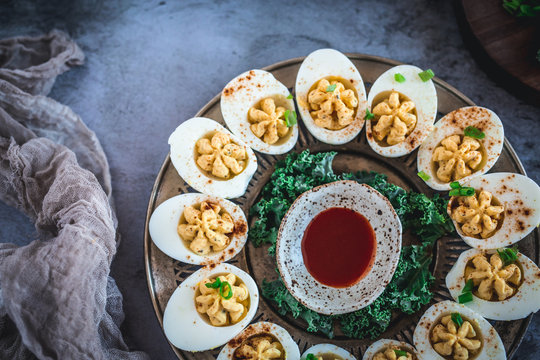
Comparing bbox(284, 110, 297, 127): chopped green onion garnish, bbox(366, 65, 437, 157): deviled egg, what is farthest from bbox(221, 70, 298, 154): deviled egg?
bbox(366, 65, 437, 157): deviled egg

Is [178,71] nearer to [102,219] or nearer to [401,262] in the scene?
[102,219]

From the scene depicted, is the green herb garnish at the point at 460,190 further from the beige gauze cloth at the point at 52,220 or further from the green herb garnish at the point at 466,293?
the beige gauze cloth at the point at 52,220

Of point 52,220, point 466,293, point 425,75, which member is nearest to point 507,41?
point 425,75

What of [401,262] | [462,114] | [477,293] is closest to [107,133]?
[401,262]

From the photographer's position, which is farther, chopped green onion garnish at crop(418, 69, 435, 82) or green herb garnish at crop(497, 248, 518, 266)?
chopped green onion garnish at crop(418, 69, 435, 82)

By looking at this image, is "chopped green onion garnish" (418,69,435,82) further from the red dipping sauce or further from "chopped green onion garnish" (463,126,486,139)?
the red dipping sauce

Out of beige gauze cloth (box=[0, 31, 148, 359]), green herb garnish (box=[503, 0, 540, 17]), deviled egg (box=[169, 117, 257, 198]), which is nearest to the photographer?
beige gauze cloth (box=[0, 31, 148, 359])
